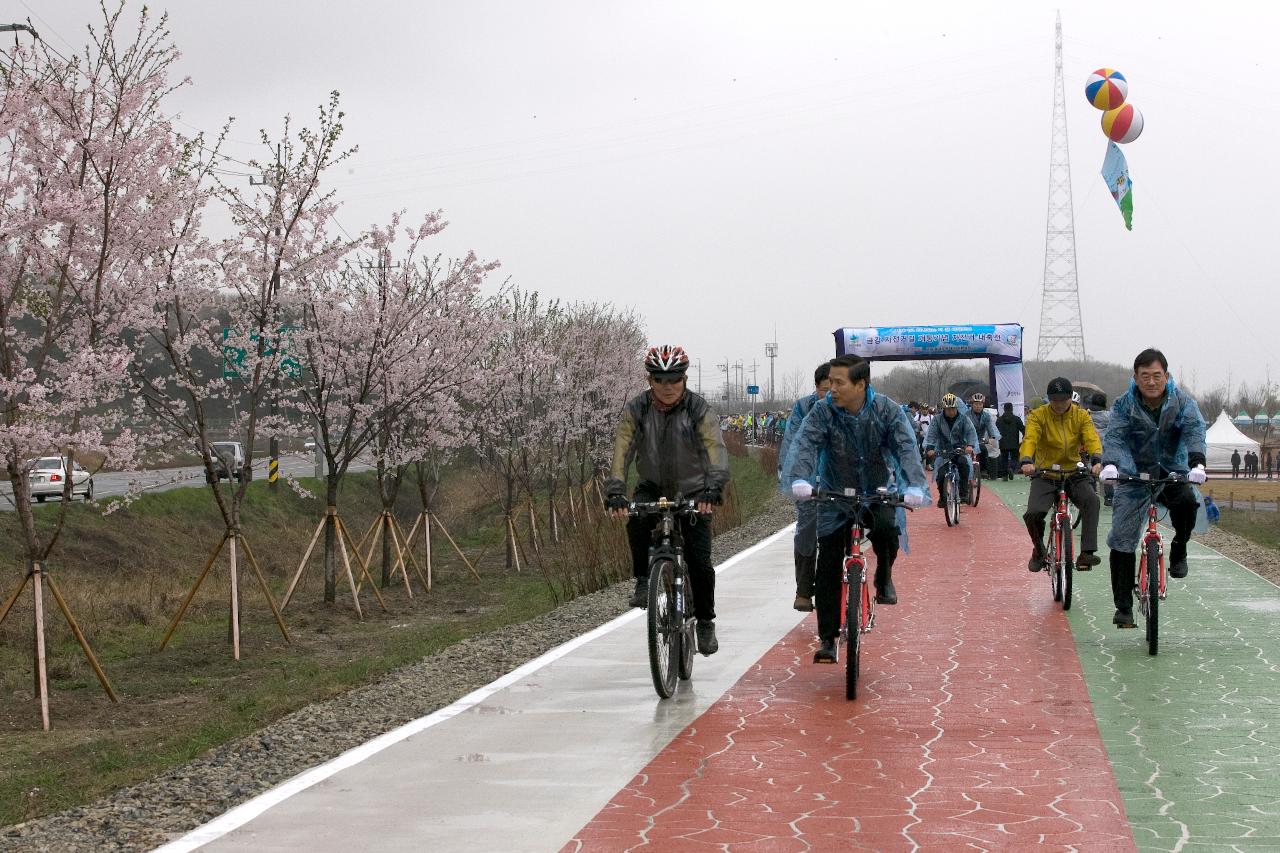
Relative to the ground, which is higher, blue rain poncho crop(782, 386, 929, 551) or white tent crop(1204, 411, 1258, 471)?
white tent crop(1204, 411, 1258, 471)

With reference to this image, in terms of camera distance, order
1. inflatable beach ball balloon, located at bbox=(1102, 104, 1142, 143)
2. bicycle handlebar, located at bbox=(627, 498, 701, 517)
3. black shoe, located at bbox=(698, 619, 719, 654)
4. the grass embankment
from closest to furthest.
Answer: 1. bicycle handlebar, located at bbox=(627, 498, 701, 517)
2. black shoe, located at bbox=(698, 619, 719, 654)
3. the grass embankment
4. inflatable beach ball balloon, located at bbox=(1102, 104, 1142, 143)

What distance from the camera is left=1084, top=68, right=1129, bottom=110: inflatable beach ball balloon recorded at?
29.5m

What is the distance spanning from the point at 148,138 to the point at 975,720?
1027 centimetres

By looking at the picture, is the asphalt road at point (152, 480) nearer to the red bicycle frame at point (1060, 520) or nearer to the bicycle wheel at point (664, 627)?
the red bicycle frame at point (1060, 520)

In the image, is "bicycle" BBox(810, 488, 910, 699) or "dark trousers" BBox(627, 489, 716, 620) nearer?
"bicycle" BBox(810, 488, 910, 699)

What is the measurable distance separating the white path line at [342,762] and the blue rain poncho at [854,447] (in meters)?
2.13

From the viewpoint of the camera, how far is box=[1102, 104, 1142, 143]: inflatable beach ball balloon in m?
29.4

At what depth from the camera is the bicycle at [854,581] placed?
339 inches

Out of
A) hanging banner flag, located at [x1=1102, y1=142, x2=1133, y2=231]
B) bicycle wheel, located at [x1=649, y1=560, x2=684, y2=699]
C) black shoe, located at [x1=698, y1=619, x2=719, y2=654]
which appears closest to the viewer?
bicycle wheel, located at [x1=649, y1=560, x2=684, y2=699]

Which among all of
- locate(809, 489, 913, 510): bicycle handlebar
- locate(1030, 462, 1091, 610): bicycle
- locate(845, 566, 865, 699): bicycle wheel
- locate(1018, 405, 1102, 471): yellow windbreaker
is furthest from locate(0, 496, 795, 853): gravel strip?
locate(1018, 405, 1102, 471): yellow windbreaker

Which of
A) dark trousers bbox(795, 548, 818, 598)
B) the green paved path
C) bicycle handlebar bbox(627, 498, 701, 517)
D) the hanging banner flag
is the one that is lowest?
the green paved path

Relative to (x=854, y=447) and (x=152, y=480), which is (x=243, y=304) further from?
(x=152, y=480)

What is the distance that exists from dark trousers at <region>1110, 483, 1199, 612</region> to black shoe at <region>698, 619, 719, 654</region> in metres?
3.03

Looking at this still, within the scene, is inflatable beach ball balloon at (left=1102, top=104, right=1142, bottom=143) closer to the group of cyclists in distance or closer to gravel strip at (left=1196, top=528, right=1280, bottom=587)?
gravel strip at (left=1196, top=528, right=1280, bottom=587)
